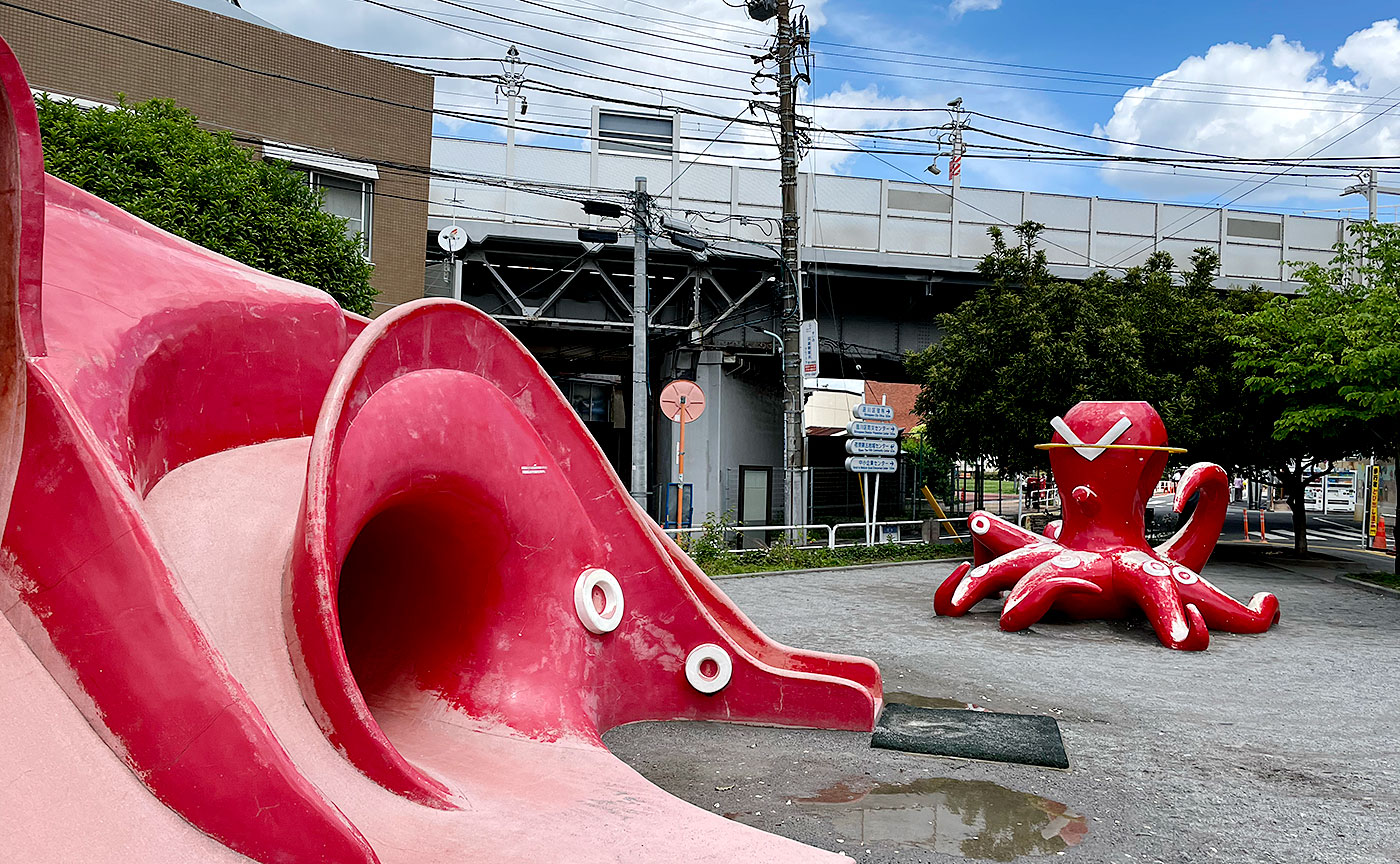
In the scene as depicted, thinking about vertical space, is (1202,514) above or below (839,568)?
above

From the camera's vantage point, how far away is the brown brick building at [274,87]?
55.0 feet

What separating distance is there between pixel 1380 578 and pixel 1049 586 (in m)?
9.24

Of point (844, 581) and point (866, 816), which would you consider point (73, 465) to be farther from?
point (844, 581)

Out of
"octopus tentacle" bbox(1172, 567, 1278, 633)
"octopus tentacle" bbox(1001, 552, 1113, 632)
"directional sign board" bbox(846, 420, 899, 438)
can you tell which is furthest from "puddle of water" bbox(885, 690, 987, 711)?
"directional sign board" bbox(846, 420, 899, 438)

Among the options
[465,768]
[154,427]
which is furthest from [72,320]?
[465,768]

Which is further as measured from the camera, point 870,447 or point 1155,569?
point 870,447

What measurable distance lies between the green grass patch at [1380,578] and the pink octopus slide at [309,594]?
42.4 feet

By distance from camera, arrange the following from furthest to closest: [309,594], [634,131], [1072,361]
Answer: [634,131]
[1072,361]
[309,594]

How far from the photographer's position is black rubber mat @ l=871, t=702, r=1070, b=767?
6762 mm

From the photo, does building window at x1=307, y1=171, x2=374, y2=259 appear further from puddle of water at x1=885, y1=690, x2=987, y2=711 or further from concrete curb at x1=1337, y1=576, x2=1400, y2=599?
concrete curb at x1=1337, y1=576, x2=1400, y2=599

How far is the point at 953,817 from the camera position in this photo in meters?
5.62

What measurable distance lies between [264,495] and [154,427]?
21.4 inches

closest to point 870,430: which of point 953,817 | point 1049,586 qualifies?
point 1049,586

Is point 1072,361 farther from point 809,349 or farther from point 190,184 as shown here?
point 190,184
